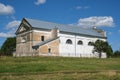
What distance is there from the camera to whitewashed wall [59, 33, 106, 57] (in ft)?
204

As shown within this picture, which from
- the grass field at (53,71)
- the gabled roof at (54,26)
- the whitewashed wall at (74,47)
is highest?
the gabled roof at (54,26)

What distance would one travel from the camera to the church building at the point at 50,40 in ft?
193

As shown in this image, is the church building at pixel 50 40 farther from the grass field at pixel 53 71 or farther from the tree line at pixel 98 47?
the grass field at pixel 53 71

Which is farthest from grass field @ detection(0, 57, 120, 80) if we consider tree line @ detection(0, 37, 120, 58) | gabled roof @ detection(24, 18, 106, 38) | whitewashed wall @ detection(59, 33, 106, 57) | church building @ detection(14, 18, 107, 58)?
tree line @ detection(0, 37, 120, 58)

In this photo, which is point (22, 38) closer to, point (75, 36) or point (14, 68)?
point (75, 36)

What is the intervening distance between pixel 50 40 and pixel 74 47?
365 inches

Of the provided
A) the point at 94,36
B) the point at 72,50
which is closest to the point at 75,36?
the point at 72,50

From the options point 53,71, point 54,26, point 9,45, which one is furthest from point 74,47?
point 9,45

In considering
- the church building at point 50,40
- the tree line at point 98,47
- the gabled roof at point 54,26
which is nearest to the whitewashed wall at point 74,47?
the church building at point 50,40

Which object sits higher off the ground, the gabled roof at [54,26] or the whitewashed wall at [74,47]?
the gabled roof at [54,26]

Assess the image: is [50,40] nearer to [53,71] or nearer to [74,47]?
[74,47]

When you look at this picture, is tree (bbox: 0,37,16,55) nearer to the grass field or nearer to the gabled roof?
the gabled roof

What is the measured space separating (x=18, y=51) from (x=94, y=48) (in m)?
22.4

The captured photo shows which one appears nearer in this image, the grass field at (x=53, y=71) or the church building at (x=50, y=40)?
the grass field at (x=53, y=71)
